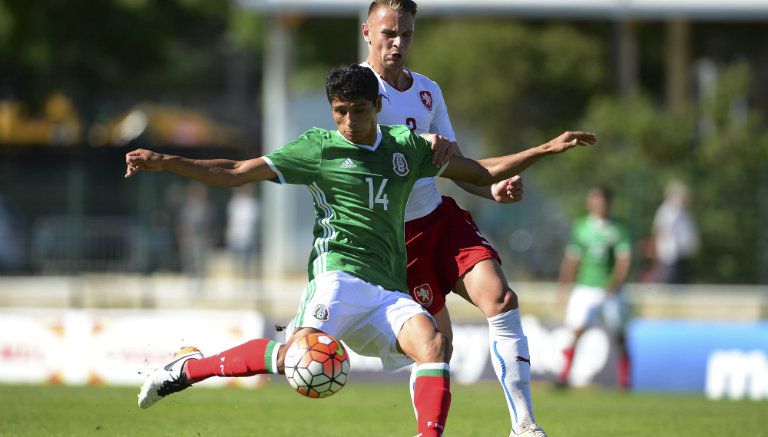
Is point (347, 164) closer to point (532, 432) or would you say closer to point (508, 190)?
point (508, 190)

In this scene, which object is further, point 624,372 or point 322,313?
point 624,372

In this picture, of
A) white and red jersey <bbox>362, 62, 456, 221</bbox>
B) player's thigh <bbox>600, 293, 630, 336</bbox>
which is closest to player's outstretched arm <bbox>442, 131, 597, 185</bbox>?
white and red jersey <bbox>362, 62, 456, 221</bbox>

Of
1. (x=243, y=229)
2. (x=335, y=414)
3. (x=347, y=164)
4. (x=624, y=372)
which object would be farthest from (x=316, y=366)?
(x=243, y=229)

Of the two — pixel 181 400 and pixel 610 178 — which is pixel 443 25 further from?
pixel 181 400

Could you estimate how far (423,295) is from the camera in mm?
8289

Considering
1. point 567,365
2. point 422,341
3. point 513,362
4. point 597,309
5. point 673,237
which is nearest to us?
point 422,341

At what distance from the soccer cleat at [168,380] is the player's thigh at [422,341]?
124 centimetres

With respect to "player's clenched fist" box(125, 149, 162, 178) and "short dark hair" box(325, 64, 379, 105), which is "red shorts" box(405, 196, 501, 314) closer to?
"short dark hair" box(325, 64, 379, 105)

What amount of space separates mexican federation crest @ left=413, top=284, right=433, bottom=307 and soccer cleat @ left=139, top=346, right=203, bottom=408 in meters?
1.45

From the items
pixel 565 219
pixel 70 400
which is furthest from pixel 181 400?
pixel 565 219

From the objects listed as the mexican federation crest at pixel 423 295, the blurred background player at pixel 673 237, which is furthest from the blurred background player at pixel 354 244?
the blurred background player at pixel 673 237

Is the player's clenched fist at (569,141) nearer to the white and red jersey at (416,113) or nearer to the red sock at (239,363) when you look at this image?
the white and red jersey at (416,113)

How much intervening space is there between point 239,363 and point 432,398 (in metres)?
1.11

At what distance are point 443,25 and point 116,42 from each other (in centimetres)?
817
